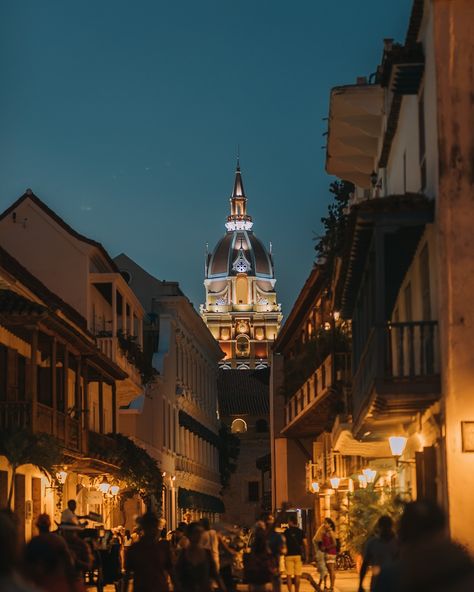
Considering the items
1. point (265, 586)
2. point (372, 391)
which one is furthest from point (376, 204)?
point (265, 586)

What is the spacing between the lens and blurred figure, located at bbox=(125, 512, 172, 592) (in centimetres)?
1556

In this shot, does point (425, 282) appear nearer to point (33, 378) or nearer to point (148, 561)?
point (148, 561)

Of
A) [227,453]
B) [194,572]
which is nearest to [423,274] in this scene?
[194,572]

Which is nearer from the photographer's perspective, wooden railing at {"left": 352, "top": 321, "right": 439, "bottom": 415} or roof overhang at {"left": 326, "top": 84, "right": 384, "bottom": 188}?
wooden railing at {"left": 352, "top": 321, "right": 439, "bottom": 415}

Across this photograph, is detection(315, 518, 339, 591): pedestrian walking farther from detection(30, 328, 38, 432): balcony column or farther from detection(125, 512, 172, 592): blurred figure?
detection(125, 512, 172, 592): blurred figure

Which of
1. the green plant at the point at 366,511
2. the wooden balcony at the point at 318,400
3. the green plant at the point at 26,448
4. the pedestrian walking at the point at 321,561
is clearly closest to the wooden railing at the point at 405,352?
the green plant at the point at 366,511

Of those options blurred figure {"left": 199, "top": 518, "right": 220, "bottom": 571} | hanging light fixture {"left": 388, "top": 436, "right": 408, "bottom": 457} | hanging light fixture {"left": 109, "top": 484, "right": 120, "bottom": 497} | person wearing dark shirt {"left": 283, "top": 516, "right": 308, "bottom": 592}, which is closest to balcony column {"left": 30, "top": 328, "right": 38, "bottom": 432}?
person wearing dark shirt {"left": 283, "top": 516, "right": 308, "bottom": 592}

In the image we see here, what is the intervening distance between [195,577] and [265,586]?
501 cm

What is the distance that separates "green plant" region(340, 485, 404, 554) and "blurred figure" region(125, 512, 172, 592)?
8.39m

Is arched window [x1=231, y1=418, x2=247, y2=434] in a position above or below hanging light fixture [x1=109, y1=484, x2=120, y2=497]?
above

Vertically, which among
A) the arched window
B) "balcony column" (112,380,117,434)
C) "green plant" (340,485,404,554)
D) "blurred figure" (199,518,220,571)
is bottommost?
"blurred figure" (199,518,220,571)

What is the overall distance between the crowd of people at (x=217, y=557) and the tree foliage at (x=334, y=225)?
532 centimetres

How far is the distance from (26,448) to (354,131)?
8.96 m

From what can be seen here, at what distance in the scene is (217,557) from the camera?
76.8ft
